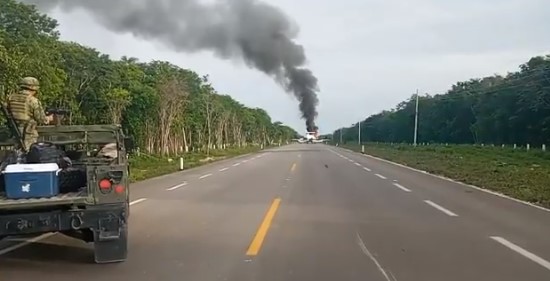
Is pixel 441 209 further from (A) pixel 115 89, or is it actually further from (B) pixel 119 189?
(A) pixel 115 89

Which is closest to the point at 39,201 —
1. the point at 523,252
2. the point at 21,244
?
the point at 21,244

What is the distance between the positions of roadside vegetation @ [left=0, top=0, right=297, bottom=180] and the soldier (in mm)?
11088

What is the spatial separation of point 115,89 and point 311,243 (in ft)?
123

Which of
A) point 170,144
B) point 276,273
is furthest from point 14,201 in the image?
point 170,144

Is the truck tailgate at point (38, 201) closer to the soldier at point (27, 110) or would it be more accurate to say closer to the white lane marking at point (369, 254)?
the soldier at point (27, 110)

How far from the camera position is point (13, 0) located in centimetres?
3048

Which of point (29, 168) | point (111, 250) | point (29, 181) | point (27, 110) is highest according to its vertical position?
point (27, 110)

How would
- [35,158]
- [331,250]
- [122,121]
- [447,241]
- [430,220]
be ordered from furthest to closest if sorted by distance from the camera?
[122,121]
[430,220]
[447,241]
[331,250]
[35,158]

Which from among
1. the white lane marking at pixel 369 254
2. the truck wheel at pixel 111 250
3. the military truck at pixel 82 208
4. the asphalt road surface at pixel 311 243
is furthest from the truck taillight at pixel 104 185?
the white lane marking at pixel 369 254

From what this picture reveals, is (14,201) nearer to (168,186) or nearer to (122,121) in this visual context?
(168,186)

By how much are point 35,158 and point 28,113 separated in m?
0.71

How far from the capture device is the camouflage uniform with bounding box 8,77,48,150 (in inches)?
333

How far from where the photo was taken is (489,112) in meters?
80.6

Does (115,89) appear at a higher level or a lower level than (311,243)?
higher
